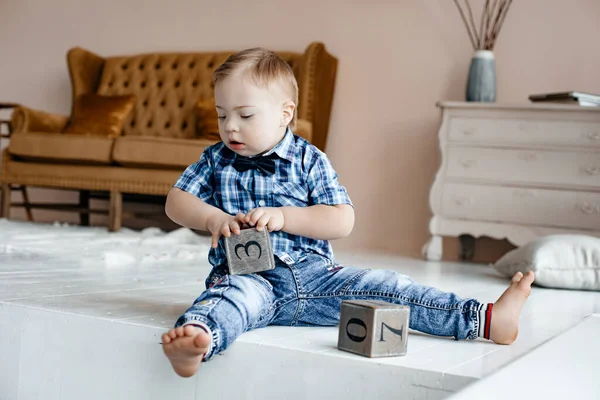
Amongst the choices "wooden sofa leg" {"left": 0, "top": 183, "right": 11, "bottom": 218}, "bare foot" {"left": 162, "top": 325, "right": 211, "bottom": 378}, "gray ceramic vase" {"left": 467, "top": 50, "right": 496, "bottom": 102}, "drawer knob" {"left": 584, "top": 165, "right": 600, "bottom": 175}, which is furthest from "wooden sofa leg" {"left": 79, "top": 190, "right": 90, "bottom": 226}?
"bare foot" {"left": 162, "top": 325, "right": 211, "bottom": 378}

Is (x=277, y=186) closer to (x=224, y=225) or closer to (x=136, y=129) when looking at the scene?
(x=224, y=225)

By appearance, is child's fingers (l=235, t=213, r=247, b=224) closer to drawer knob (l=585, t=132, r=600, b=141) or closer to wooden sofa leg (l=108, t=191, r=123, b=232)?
drawer knob (l=585, t=132, r=600, b=141)

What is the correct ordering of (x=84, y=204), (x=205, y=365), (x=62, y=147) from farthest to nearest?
(x=84, y=204) → (x=62, y=147) → (x=205, y=365)

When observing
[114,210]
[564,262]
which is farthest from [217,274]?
[114,210]

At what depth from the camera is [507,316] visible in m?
1.38

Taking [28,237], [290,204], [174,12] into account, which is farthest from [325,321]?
[174,12]

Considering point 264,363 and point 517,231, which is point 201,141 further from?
point 264,363

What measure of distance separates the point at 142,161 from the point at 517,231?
6.34 feet

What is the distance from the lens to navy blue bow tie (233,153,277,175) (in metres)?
1.50

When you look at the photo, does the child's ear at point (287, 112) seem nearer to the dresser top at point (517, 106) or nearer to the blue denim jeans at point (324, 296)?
the blue denim jeans at point (324, 296)

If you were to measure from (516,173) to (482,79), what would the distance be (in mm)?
520

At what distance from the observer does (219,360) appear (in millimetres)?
1291

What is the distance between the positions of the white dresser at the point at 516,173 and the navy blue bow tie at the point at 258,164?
233 centimetres

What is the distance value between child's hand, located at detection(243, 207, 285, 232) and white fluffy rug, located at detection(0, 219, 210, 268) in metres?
1.24
